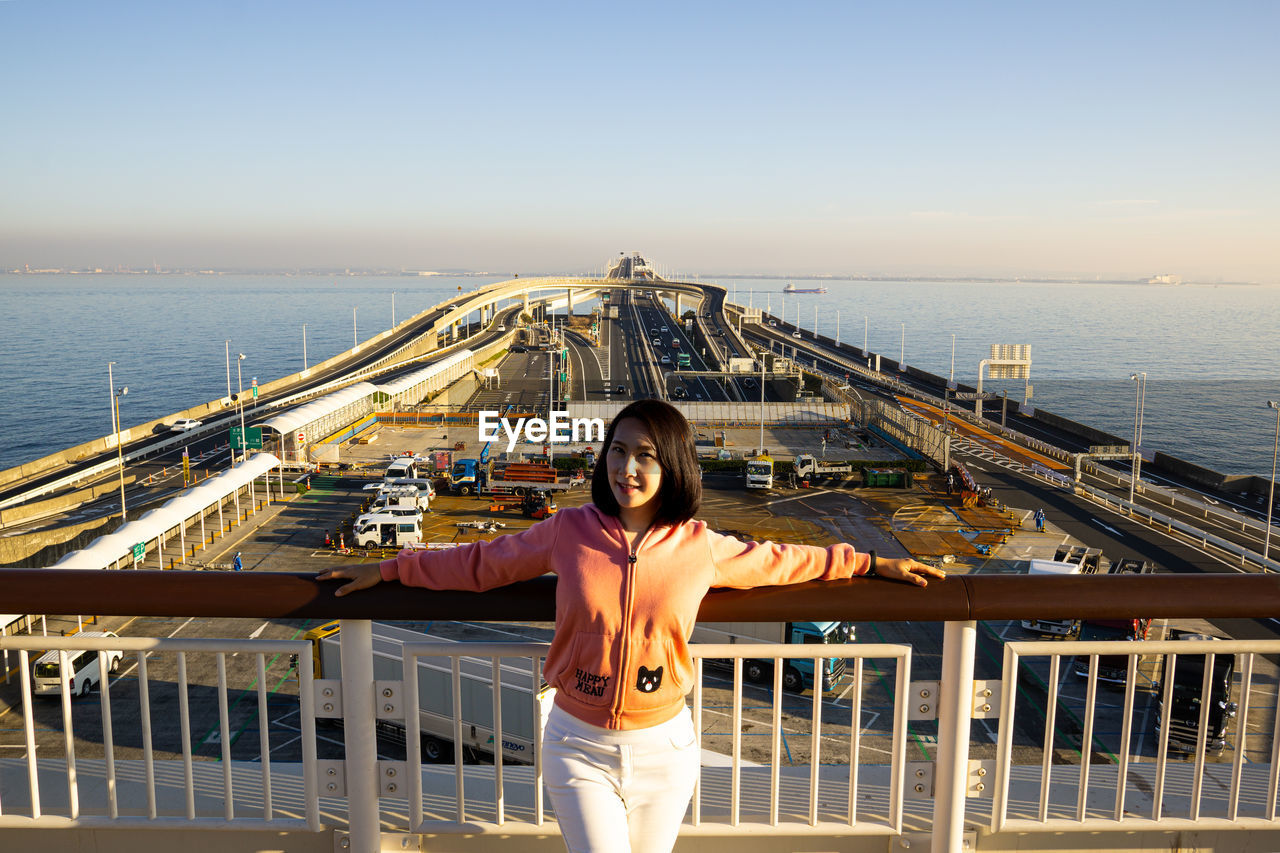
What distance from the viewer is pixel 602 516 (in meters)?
2.56

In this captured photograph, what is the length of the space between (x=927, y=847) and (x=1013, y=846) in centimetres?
35

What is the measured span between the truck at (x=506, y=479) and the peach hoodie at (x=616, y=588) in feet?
106

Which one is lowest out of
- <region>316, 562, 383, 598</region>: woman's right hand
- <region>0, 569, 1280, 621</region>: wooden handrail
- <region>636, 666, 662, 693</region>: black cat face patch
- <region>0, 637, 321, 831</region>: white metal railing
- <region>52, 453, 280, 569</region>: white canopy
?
<region>52, 453, 280, 569</region>: white canopy

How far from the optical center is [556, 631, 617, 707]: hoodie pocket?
2.44m

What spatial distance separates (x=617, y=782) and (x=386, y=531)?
28171 millimetres

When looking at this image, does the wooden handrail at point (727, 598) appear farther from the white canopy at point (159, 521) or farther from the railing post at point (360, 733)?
the white canopy at point (159, 521)

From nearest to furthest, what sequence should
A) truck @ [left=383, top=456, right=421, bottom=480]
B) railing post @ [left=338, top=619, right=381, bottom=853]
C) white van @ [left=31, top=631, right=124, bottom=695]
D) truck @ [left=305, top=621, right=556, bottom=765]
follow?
railing post @ [left=338, top=619, right=381, bottom=853] → truck @ [left=305, top=621, right=556, bottom=765] → white van @ [left=31, top=631, right=124, bottom=695] → truck @ [left=383, top=456, right=421, bottom=480]

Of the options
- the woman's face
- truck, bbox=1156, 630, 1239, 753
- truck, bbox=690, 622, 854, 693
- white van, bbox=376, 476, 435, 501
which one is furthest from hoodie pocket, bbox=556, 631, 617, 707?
white van, bbox=376, 476, 435, 501

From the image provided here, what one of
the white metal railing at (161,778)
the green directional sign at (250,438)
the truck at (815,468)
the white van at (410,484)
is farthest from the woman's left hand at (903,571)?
the truck at (815,468)

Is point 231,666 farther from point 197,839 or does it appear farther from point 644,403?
point 644,403

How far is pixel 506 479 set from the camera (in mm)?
35531

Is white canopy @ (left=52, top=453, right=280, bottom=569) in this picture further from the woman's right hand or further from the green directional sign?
the woman's right hand

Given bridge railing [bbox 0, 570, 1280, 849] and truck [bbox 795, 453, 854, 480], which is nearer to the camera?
bridge railing [bbox 0, 570, 1280, 849]

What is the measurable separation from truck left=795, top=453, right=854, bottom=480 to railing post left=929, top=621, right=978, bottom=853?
36614 mm
